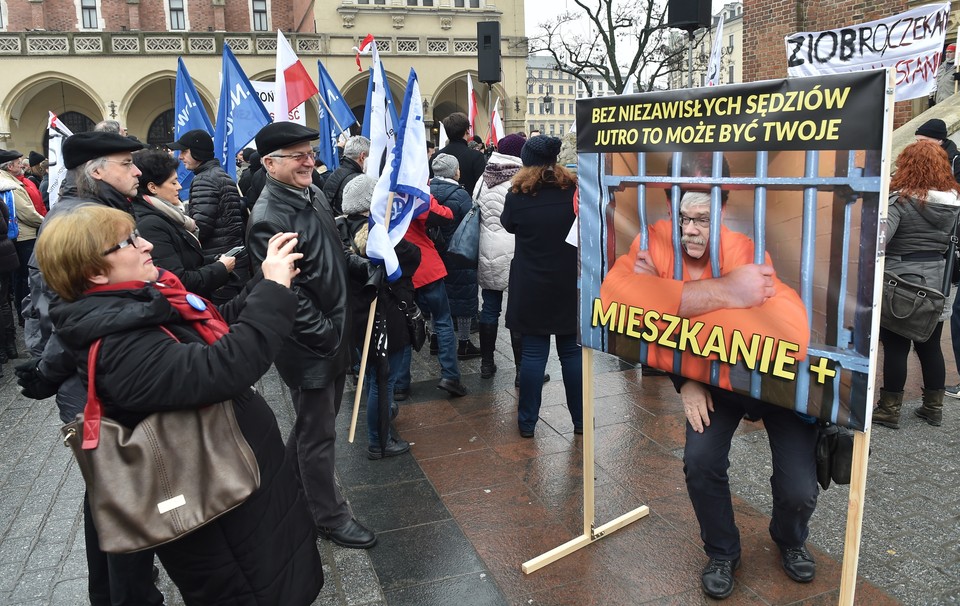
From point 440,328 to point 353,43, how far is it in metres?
28.6

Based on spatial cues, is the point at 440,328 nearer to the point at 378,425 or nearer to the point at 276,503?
the point at 378,425

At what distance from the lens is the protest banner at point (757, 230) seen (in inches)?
84.7

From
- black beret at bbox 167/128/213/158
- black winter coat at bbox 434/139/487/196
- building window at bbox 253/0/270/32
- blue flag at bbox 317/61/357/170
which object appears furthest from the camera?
building window at bbox 253/0/270/32

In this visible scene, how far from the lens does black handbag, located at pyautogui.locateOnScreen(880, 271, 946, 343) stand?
4.41 m

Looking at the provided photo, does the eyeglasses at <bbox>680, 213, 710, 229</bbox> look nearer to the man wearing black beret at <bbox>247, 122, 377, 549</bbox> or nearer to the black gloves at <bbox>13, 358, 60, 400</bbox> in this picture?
the man wearing black beret at <bbox>247, 122, 377, 549</bbox>

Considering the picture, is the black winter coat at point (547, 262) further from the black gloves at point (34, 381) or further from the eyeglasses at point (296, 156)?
the black gloves at point (34, 381)

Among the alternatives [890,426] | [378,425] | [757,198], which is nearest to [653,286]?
[757,198]

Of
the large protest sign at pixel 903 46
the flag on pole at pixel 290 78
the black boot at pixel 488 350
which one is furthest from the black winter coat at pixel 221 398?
the large protest sign at pixel 903 46

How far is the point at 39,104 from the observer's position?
1217 inches

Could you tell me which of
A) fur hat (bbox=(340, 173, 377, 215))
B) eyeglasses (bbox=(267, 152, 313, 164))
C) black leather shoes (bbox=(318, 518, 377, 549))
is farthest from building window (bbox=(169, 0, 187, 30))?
black leather shoes (bbox=(318, 518, 377, 549))

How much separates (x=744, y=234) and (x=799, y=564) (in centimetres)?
150

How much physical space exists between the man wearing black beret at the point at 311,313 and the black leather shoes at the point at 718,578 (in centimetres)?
151

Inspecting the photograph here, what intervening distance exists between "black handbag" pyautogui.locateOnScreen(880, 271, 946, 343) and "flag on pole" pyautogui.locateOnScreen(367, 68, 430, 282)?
2917mm

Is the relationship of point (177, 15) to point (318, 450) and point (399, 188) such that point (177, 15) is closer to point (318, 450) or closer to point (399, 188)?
point (399, 188)
